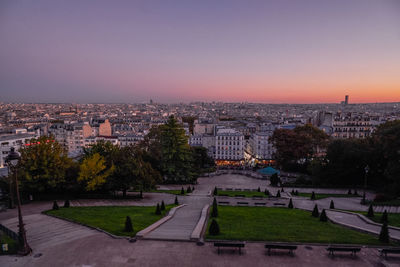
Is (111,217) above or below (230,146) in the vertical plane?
above

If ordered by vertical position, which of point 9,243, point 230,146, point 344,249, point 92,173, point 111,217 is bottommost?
point 230,146

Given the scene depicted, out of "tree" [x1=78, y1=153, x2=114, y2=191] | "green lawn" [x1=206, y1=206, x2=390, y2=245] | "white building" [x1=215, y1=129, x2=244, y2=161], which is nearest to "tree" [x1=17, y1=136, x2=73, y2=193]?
"tree" [x1=78, y1=153, x2=114, y2=191]

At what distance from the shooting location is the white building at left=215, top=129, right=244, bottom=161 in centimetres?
7669

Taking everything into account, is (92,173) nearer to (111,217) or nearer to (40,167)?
(40,167)

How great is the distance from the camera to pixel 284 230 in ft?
53.0

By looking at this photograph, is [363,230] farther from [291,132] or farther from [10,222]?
[291,132]

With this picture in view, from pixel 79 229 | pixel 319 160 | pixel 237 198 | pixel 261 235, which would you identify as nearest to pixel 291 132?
pixel 319 160

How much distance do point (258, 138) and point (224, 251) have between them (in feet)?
217

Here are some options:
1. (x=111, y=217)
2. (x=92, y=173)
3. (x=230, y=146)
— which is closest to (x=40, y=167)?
(x=92, y=173)

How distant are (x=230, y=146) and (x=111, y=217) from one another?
5965 cm

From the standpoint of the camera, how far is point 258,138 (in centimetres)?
7669

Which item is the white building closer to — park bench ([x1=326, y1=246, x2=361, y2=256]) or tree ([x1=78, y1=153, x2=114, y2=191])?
tree ([x1=78, y1=153, x2=114, y2=191])

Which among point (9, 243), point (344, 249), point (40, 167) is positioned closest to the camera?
point (344, 249)

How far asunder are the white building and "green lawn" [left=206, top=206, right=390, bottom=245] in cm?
5563
